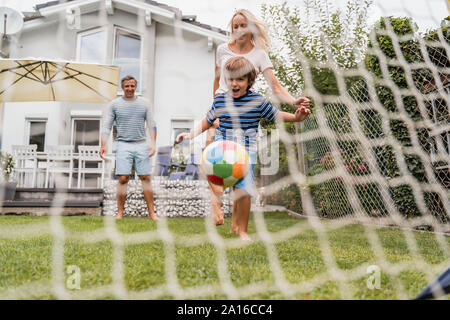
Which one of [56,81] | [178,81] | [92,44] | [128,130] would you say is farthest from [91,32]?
[128,130]

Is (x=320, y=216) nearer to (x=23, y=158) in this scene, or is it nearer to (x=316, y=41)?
(x=316, y=41)

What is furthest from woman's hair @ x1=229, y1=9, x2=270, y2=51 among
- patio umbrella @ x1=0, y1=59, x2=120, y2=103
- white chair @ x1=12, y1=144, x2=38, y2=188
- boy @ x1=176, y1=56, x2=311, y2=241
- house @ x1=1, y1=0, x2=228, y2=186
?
white chair @ x1=12, y1=144, x2=38, y2=188

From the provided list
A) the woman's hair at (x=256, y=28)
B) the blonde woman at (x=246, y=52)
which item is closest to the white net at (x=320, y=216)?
the blonde woman at (x=246, y=52)

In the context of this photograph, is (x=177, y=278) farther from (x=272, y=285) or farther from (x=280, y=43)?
(x=280, y=43)

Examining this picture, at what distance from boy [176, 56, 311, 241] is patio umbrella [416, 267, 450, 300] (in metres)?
1.27

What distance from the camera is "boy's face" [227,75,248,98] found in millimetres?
2238

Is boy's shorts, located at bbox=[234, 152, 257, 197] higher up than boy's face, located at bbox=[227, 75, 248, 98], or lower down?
lower down

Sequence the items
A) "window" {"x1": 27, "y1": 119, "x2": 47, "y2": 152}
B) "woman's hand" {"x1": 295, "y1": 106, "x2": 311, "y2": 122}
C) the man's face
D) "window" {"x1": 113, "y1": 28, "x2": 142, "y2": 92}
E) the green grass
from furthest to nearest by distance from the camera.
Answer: "window" {"x1": 27, "y1": 119, "x2": 47, "y2": 152}, "window" {"x1": 113, "y1": 28, "x2": 142, "y2": 92}, the man's face, "woman's hand" {"x1": 295, "y1": 106, "x2": 311, "y2": 122}, the green grass

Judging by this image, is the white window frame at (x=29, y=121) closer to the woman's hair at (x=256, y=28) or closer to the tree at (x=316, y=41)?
the tree at (x=316, y=41)

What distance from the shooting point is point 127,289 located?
4.01 ft

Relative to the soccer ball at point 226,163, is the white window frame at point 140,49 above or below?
above

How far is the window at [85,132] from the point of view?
7.40m

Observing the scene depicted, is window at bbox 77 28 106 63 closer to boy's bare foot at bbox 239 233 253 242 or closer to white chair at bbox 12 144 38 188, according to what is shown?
white chair at bbox 12 144 38 188

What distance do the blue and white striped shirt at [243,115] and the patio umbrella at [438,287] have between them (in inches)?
54.8
